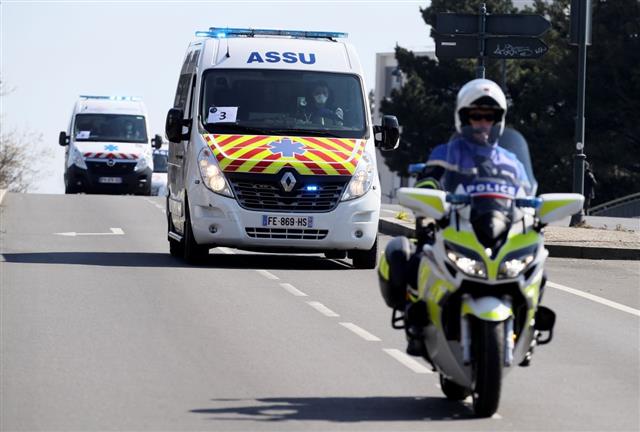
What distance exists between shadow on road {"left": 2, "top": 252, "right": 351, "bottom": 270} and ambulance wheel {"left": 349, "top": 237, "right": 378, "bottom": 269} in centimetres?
17

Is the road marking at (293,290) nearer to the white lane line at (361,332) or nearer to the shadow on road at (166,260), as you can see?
the shadow on road at (166,260)

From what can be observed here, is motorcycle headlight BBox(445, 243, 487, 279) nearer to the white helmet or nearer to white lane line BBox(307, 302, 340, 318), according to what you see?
the white helmet

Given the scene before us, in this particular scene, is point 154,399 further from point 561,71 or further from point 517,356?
point 561,71

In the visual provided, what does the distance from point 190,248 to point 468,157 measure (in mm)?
10439

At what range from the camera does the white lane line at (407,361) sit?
35.9 ft

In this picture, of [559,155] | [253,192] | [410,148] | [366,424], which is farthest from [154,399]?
[410,148]

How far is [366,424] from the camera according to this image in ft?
28.9

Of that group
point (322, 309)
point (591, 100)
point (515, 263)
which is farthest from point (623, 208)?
point (515, 263)

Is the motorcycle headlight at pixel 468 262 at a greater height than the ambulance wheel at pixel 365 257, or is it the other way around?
the motorcycle headlight at pixel 468 262

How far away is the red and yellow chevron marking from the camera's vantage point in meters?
18.6

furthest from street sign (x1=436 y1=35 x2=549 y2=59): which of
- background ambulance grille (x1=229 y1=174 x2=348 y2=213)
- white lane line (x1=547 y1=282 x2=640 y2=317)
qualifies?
white lane line (x1=547 y1=282 x2=640 y2=317)

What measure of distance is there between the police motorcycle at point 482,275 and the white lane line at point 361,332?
131 inches

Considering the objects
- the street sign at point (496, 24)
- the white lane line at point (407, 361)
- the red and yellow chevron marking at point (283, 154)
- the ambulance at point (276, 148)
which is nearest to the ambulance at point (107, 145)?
the street sign at point (496, 24)

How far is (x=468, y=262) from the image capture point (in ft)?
28.7
